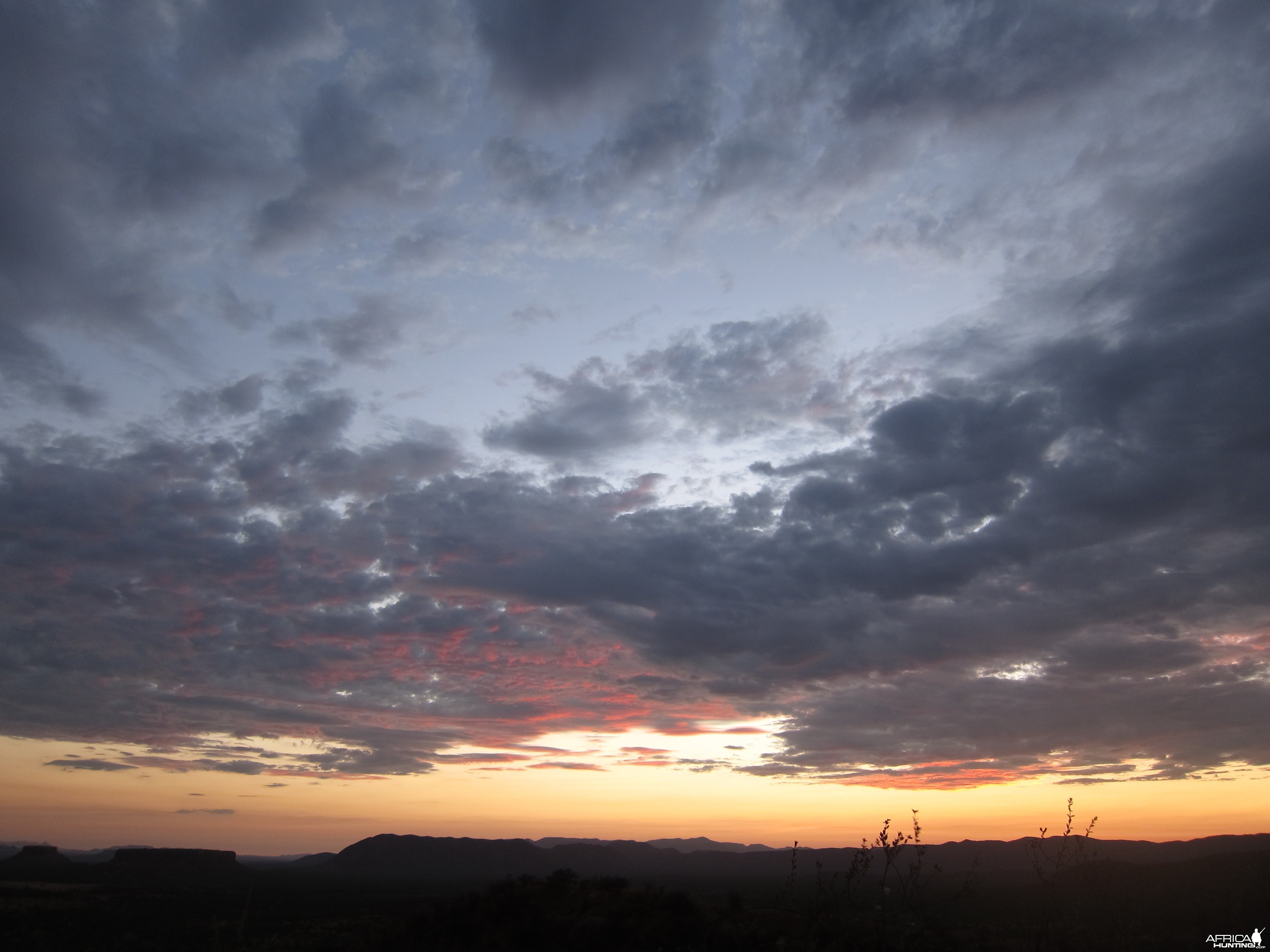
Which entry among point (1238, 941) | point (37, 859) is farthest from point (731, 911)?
point (37, 859)

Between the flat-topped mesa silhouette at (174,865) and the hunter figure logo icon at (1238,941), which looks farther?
the flat-topped mesa silhouette at (174,865)

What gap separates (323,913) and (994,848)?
13705 cm

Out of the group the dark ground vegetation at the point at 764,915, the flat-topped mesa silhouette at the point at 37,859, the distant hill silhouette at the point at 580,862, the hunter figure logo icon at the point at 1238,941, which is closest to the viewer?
the dark ground vegetation at the point at 764,915

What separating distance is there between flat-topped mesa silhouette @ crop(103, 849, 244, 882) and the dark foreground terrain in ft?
99.6

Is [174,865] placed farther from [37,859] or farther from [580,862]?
[580,862]

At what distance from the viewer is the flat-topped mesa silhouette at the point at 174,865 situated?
411 ft

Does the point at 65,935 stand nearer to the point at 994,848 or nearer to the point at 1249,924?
the point at 1249,924

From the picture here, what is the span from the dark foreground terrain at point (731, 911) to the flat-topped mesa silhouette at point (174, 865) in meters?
30.4

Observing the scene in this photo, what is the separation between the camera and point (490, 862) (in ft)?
631

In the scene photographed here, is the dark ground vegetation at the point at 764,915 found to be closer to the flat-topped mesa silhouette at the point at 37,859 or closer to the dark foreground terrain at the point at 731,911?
the dark foreground terrain at the point at 731,911

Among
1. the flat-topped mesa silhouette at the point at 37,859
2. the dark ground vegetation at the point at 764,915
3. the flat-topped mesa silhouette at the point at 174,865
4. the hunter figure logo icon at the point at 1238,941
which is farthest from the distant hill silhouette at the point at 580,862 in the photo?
the hunter figure logo icon at the point at 1238,941

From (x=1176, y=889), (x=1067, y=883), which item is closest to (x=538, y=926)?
(x=1067, y=883)

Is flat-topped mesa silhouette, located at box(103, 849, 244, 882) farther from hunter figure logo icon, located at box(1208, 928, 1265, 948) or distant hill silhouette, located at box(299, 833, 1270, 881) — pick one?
hunter figure logo icon, located at box(1208, 928, 1265, 948)

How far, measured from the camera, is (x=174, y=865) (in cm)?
13288
